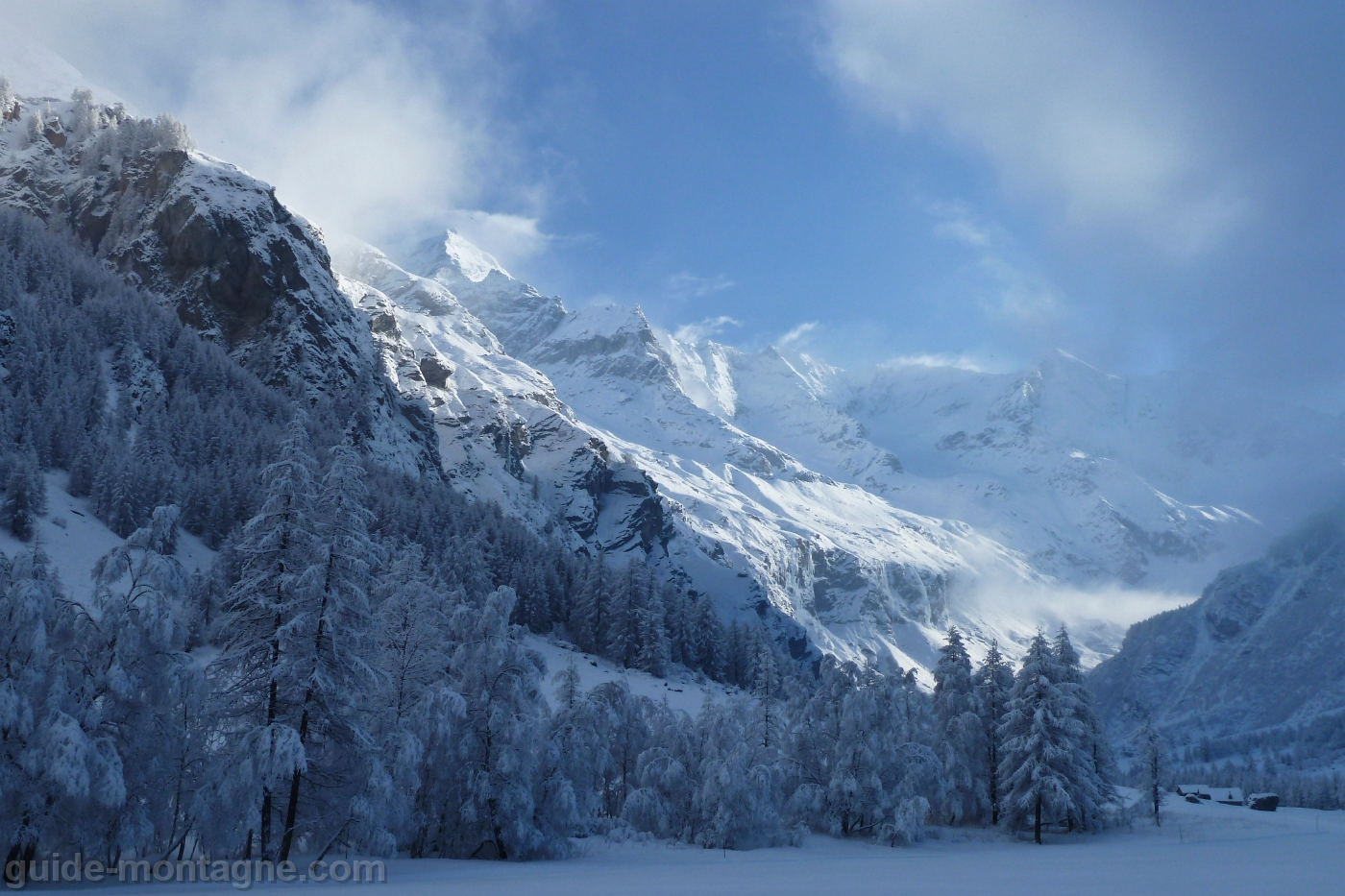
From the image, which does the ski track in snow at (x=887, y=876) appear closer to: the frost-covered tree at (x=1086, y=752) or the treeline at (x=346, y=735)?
the treeline at (x=346, y=735)

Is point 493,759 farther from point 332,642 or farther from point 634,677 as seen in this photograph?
point 634,677

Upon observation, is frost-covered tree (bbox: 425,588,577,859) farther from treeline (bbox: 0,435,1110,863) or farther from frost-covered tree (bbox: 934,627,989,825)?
frost-covered tree (bbox: 934,627,989,825)

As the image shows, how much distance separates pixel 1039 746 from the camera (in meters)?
42.7

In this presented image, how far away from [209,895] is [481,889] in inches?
202

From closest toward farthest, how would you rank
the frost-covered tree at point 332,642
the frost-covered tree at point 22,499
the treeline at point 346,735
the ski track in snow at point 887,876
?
the ski track in snow at point 887,876, the treeline at point 346,735, the frost-covered tree at point 332,642, the frost-covered tree at point 22,499

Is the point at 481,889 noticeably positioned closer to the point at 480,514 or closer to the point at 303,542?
the point at 303,542

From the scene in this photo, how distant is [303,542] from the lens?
2209 cm

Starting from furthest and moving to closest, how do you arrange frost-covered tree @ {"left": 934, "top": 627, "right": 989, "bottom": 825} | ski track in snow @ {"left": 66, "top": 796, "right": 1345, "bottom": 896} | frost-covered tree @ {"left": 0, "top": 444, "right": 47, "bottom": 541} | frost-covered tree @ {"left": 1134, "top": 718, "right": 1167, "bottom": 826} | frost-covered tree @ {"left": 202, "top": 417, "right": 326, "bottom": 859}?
1. frost-covered tree @ {"left": 0, "top": 444, "right": 47, "bottom": 541}
2. frost-covered tree @ {"left": 1134, "top": 718, "right": 1167, "bottom": 826}
3. frost-covered tree @ {"left": 934, "top": 627, "right": 989, "bottom": 825}
4. frost-covered tree @ {"left": 202, "top": 417, "right": 326, "bottom": 859}
5. ski track in snow @ {"left": 66, "top": 796, "right": 1345, "bottom": 896}

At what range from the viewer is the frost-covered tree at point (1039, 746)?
41.6 m

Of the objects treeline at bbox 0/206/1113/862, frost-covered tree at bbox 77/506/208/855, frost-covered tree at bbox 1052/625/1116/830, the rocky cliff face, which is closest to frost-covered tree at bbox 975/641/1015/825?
treeline at bbox 0/206/1113/862

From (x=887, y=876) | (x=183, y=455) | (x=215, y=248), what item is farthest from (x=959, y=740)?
(x=215, y=248)

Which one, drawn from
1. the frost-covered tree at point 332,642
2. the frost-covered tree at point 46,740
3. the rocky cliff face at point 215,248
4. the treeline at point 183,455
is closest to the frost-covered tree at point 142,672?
the frost-covered tree at point 46,740

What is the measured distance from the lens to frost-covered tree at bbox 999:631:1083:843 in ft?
137

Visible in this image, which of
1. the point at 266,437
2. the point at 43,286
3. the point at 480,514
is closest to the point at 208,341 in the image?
the point at 43,286
